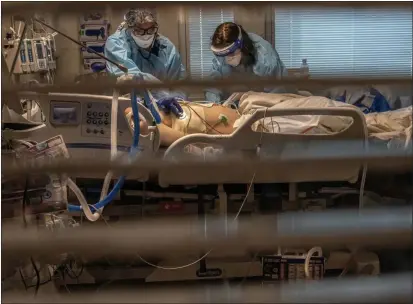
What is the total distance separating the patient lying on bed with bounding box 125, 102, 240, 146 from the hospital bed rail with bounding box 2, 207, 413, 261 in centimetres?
167

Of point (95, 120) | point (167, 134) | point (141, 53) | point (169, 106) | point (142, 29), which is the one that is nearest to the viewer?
A: point (95, 120)

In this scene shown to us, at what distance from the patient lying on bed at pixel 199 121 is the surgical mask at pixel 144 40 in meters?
0.91

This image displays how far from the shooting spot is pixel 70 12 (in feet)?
2.22

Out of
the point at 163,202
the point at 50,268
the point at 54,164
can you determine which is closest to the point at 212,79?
the point at 54,164

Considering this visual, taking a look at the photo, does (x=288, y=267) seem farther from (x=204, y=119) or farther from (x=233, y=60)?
(x=233, y=60)

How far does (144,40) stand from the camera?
11.0 ft

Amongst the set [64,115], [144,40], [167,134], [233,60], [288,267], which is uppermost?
[144,40]

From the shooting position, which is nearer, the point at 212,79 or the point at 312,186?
the point at 212,79

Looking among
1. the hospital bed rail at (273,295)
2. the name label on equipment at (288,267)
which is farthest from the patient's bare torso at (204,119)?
the hospital bed rail at (273,295)

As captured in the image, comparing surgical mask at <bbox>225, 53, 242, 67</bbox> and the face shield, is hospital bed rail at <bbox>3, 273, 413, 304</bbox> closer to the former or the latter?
surgical mask at <bbox>225, 53, 242, 67</bbox>

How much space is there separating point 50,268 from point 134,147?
2.56 feet

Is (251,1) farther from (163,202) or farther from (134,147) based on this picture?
(163,202)

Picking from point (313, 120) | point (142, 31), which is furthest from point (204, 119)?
point (142, 31)

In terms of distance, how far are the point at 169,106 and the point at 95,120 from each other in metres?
0.44
